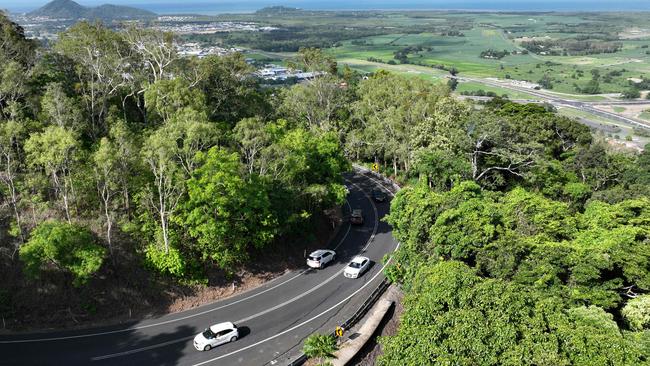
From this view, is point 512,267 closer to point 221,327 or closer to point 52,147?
point 221,327

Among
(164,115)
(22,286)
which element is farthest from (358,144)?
(22,286)

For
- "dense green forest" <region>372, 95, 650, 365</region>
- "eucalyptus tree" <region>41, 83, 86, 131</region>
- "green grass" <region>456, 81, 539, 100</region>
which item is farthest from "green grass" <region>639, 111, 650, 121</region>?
"eucalyptus tree" <region>41, 83, 86, 131</region>

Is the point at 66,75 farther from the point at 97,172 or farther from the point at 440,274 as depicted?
the point at 440,274

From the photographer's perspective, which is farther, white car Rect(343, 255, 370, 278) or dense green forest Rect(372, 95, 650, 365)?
white car Rect(343, 255, 370, 278)

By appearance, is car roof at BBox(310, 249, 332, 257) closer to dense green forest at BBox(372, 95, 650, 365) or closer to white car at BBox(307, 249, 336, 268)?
white car at BBox(307, 249, 336, 268)

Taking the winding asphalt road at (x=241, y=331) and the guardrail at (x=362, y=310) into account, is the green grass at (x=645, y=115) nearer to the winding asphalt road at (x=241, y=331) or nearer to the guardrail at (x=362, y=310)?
the winding asphalt road at (x=241, y=331)

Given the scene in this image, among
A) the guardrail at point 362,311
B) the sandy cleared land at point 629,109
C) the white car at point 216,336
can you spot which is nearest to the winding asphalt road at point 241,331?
the white car at point 216,336
